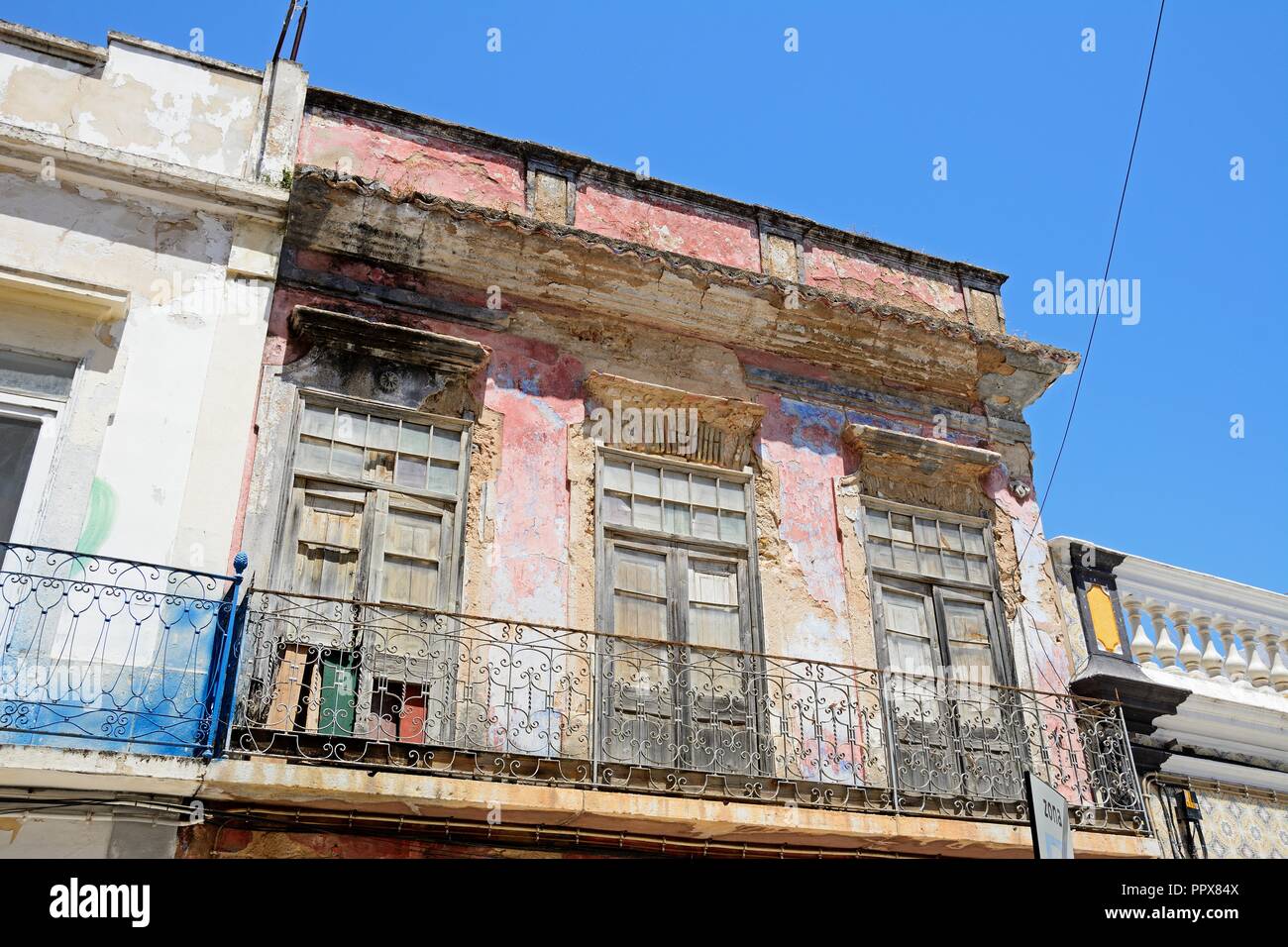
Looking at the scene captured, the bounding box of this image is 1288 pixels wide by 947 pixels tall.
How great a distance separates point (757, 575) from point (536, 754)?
2112 mm

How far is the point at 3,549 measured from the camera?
22.8 ft

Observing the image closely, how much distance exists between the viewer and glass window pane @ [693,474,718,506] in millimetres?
8859

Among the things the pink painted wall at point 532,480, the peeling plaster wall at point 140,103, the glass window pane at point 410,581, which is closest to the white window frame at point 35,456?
the peeling plaster wall at point 140,103

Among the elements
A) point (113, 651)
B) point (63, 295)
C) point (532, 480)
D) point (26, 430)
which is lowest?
point (113, 651)

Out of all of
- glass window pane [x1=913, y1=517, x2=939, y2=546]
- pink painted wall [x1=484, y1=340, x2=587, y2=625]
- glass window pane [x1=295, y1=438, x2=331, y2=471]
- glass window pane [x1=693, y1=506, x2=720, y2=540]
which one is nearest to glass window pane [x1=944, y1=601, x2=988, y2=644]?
glass window pane [x1=913, y1=517, x2=939, y2=546]

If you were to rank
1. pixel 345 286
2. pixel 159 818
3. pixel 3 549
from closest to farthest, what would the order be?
pixel 159 818, pixel 3 549, pixel 345 286

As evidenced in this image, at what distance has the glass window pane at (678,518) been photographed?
8680mm

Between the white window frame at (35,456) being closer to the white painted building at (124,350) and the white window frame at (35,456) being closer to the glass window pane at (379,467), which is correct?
the white painted building at (124,350)

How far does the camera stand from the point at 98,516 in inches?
282

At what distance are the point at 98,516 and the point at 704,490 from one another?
3.88m

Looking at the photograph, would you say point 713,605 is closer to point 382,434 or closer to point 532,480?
point 532,480

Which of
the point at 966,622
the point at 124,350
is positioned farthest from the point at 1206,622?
the point at 124,350

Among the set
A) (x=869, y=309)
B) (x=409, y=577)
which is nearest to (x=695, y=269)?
(x=869, y=309)

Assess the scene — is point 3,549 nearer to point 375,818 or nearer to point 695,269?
point 375,818
